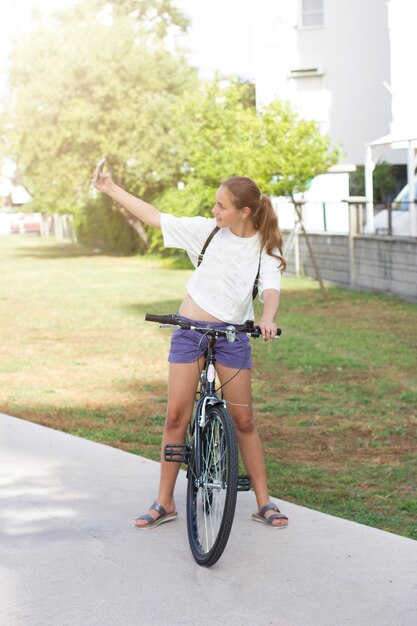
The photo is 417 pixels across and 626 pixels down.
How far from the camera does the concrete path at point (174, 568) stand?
15.8ft

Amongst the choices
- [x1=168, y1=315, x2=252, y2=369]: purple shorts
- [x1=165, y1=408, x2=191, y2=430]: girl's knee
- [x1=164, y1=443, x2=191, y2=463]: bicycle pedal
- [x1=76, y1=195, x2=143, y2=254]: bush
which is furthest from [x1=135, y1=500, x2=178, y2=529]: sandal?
[x1=76, y1=195, x2=143, y2=254]: bush

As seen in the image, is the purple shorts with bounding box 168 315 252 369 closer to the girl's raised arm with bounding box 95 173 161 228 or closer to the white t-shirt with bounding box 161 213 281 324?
the white t-shirt with bounding box 161 213 281 324

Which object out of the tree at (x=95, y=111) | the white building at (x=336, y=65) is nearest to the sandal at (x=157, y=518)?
the white building at (x=336, y=65)

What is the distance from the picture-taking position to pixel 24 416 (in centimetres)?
1024

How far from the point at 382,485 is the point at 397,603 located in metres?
2.75

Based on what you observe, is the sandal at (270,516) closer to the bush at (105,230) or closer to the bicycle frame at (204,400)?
the bicycle frame at (204,400)

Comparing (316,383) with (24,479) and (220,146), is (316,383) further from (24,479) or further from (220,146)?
(220,146)

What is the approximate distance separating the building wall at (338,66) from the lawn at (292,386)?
54.3 ft

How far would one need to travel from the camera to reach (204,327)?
579 centimetres

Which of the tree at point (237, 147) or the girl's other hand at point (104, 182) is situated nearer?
the girl's other hand at point (104, 182)

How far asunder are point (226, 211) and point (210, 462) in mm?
1179

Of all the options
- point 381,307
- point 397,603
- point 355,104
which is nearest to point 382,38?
point 355,104

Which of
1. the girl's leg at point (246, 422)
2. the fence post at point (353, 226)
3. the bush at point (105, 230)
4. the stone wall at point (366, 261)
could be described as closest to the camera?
the girl's leg at point (246, 422)

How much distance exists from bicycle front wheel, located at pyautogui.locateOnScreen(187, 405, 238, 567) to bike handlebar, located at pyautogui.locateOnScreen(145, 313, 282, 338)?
0.36 meters
